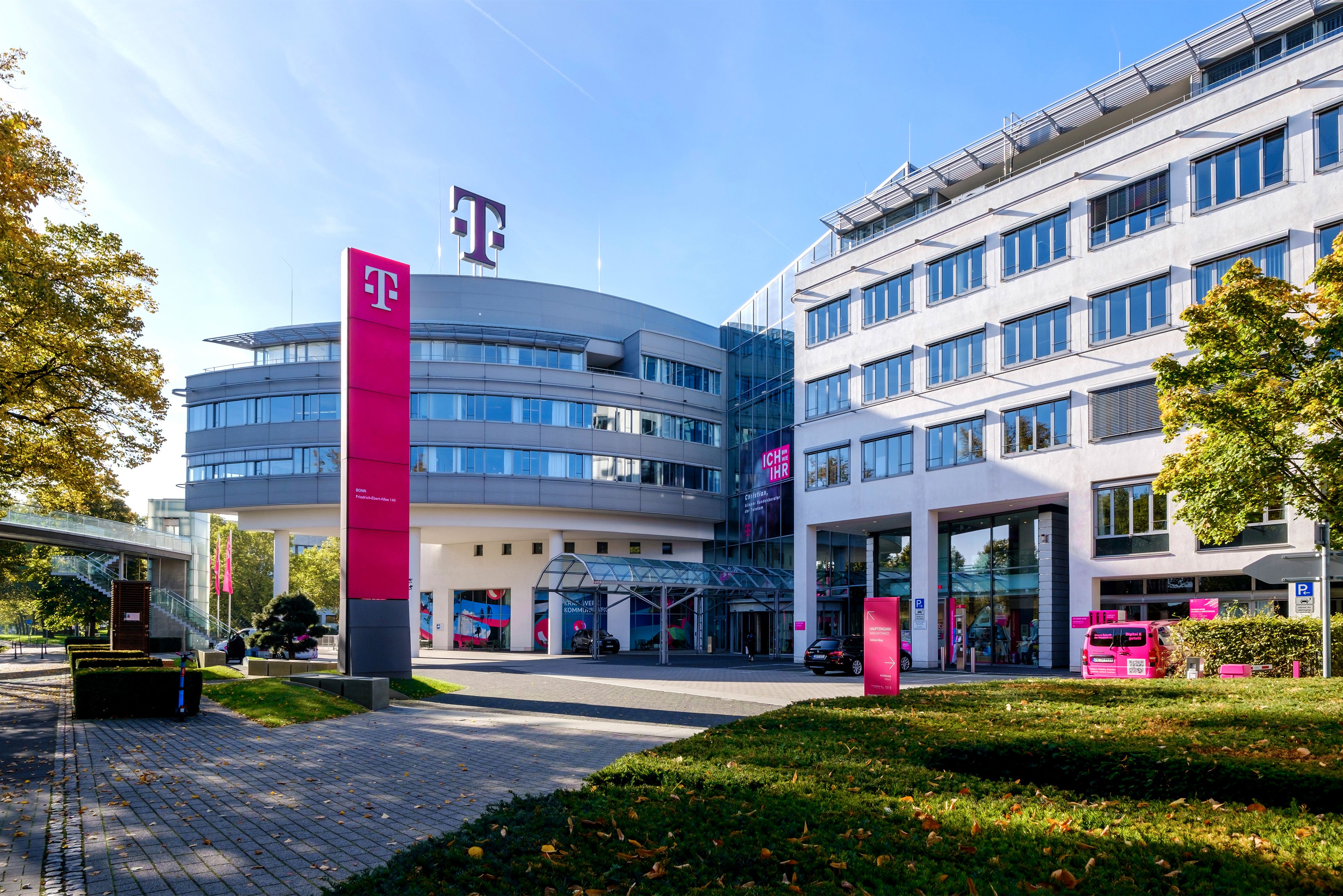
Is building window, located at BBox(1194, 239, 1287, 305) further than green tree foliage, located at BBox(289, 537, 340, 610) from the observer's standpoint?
No

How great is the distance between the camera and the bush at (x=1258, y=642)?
2177cm

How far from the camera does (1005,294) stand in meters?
35.9

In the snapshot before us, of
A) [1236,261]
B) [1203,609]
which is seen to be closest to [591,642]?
[1203,609]

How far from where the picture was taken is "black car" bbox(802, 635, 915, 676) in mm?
33531

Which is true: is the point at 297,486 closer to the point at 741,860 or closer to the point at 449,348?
the point at 449,348

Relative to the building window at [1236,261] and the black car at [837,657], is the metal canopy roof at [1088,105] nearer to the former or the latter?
the building window at [1236,261]

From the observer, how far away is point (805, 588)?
4453 cm

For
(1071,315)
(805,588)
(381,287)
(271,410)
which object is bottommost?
(805,588)

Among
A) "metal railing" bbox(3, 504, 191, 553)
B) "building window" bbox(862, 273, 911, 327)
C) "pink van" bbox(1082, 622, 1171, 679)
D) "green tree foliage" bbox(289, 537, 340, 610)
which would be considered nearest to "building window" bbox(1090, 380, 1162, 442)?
"pink van" bbox(1082, 622, 1171, 679)

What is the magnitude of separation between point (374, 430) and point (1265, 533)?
86.4 ft

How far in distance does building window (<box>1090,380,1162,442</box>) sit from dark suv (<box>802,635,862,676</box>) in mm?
10963

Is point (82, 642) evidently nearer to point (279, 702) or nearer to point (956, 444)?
point (279, 702)

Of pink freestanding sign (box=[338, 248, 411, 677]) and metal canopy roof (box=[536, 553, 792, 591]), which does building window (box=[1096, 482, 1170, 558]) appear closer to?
metal canopy roof (box=[536, 553, 792, 591])

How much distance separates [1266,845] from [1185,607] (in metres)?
28.4
